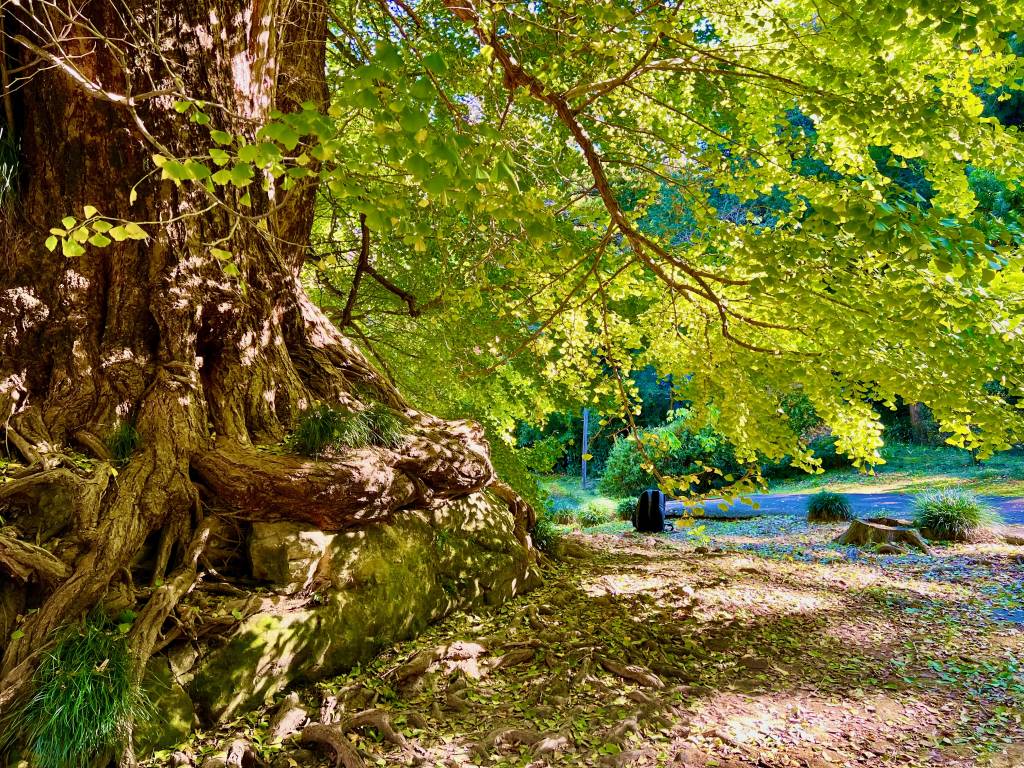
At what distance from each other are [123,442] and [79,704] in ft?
4.30

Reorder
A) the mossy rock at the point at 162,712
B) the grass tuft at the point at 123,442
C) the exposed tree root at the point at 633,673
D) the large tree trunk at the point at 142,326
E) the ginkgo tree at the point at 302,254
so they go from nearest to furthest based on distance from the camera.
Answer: the mossy rock at the point at 162,712, the ginkgo tree at the point at 302,254, the large tree trunk at the point at 142,326, the grass tuft at the point at 123,442, the exposed tree root at the point at 633,673

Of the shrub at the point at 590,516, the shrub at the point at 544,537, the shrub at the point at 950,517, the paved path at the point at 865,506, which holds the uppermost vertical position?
the shrub at the point at 544,537

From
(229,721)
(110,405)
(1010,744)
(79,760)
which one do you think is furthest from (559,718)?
(110,405)

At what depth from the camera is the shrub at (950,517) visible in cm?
917

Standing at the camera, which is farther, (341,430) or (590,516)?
(590,516)

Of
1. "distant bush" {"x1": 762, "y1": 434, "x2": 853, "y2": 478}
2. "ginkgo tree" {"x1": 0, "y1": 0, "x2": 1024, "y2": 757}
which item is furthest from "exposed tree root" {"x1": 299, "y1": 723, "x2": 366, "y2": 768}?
"distant bush" {"x1": 762, "y1": 434, "x2": 853, "y2": 478}

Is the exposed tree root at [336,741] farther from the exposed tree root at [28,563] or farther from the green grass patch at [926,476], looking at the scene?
the green grass patch at [926,476]

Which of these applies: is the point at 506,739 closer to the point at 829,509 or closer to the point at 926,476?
the point at 829,509

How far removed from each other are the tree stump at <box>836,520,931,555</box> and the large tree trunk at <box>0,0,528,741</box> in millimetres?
8443

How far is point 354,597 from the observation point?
135 inches

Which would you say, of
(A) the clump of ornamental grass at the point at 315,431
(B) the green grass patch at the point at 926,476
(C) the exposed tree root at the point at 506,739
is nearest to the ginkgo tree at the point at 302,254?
(A) the clump of ornamental grass at the point at 315,431

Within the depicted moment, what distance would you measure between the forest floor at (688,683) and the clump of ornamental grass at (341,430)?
1234 millimetres

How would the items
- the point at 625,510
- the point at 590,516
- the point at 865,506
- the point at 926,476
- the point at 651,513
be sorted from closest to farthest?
1. the point at 651,513
2. the point at 865,506
3. the point at 590,516
4. the point at 625,510
5. the point at 926,476

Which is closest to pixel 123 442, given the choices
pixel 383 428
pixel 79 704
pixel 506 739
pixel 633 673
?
pixel 79 704
